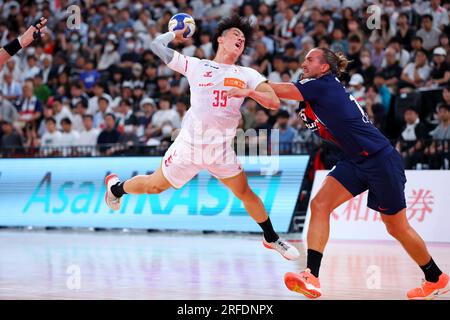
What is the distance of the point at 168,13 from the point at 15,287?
52.6 ft

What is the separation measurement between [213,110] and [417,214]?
22.8 feet

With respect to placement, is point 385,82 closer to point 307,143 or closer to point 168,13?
point 307,143

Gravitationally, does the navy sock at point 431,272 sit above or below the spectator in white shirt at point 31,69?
below

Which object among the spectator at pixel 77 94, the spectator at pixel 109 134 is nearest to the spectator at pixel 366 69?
the spectator at pixel 109 134

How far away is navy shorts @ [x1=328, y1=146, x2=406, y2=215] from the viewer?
8.88 meters

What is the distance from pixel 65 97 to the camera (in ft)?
82.0

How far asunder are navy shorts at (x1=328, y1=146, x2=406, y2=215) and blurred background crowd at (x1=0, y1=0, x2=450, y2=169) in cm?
649

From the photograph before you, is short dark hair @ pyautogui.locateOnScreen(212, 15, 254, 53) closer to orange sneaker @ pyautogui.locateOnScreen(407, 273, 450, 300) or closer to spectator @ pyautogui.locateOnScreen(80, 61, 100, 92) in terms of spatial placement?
orange sneaker @ pyautogui.locateOnScreen(407, 273, 450, 300)

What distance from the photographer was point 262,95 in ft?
30.6

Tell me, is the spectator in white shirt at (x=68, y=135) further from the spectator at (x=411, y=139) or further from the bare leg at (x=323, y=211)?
the bare leg at (x=323, y=211)

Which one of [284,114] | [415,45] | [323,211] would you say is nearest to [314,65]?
[323,211]

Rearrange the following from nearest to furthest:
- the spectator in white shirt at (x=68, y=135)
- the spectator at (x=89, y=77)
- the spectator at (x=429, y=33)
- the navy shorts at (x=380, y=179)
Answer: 1. the navy shorts at (x=380, y=179)
2. the spectator at (x=429, y=33)
3. the spectator in white shirt at (x=68, y=135)
4. the spectator at (x=89, y=77)

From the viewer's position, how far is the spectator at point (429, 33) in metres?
19.6

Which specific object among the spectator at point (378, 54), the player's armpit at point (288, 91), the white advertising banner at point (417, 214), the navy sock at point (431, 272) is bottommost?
the white advertising banner at point (417, 214)
